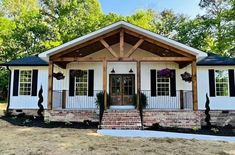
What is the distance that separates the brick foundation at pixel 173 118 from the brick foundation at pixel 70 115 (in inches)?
101

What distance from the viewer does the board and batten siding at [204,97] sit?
51.3ft

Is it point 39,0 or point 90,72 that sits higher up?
point 39,0

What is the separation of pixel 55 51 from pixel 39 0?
74.4ft

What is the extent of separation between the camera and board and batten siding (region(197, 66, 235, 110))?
15641 mm

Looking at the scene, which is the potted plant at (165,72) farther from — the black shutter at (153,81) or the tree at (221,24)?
the tree at (221,24)

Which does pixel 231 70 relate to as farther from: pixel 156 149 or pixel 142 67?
pixel 156 149

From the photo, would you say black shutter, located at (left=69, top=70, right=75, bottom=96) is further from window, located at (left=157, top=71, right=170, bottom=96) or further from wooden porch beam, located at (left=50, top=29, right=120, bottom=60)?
window, located at (left=157, top=71, right=170, bottom=96)

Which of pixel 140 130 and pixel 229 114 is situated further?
pixel 229 114

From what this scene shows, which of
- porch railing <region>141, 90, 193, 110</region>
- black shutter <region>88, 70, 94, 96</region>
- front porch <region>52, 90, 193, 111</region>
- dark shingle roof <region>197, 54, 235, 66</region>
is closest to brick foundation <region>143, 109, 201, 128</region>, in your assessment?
front porch <region>52, 90, 193, 111</region>

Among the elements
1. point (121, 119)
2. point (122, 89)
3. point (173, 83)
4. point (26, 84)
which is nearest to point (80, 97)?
point (122, 89)

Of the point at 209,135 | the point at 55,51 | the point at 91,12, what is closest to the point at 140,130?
the point at 209,135

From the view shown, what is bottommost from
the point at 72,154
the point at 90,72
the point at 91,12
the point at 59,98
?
the point at 72,154

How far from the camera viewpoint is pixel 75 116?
44.3 feet

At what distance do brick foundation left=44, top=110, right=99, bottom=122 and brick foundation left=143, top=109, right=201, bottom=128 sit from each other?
2.56m
